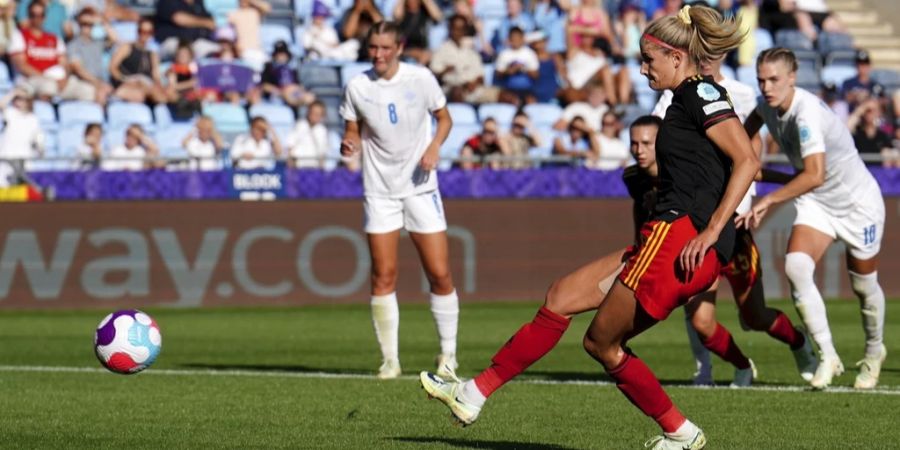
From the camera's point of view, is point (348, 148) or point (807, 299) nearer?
point (807, 299)

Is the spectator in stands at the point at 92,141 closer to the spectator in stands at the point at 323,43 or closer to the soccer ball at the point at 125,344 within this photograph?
the spectator in stands at the point at 323,43

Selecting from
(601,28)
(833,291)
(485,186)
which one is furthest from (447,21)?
(833,291)

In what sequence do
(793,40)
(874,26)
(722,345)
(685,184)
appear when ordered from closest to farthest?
(685,184), (722,345), (793,40), (874,26)

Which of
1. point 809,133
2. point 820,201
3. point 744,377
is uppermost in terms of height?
point 809,133

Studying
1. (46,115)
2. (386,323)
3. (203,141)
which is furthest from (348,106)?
(46,115)

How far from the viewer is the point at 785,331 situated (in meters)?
10.6

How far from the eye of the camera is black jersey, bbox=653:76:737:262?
22.7 ft

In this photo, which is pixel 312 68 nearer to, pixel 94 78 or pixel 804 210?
pixel 94 78

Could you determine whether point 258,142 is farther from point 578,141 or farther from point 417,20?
point 417,20

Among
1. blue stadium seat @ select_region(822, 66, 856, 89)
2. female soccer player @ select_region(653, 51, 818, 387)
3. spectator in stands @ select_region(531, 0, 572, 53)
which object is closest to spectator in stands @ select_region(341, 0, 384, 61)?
spectator in stands @ select_region(531, 0, 572, 53)

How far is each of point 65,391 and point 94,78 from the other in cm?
1183

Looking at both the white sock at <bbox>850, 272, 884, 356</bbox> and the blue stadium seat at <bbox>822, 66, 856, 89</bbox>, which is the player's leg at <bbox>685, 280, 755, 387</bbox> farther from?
the blue stadium seat at <bbox>822, 66, 856, 89</bbox>

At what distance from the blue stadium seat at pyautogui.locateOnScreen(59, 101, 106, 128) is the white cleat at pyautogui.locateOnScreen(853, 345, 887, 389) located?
41.3 feet

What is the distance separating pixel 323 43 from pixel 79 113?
3871mm
